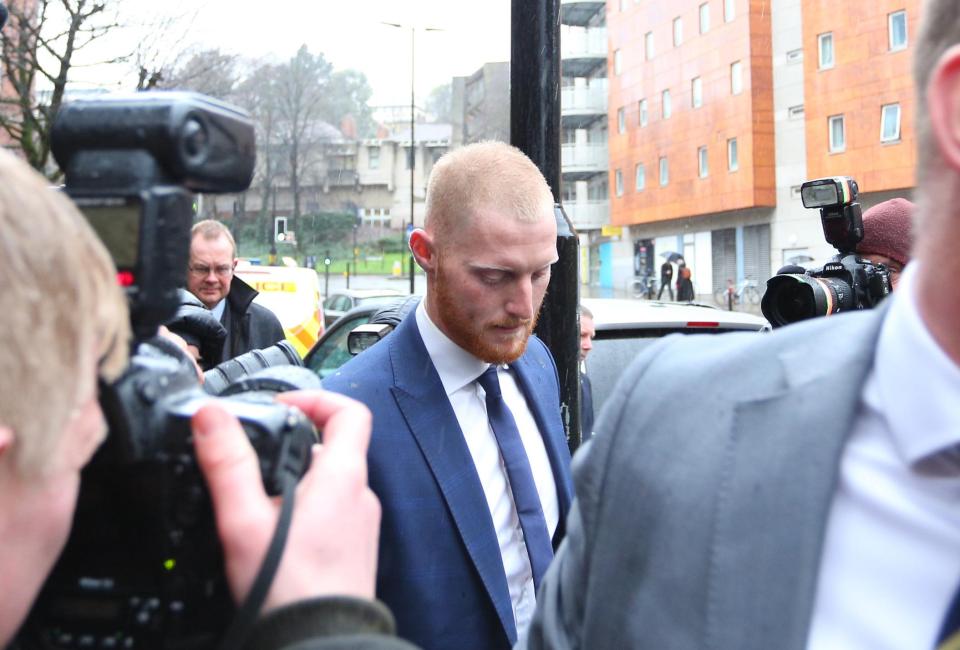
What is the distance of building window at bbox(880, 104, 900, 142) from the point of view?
96.6 ft

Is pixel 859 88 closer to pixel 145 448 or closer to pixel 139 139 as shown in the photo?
pixel 139 139

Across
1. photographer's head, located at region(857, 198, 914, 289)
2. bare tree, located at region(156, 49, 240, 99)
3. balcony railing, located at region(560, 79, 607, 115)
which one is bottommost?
photographer's head, located at region(857, 198, 914, 289)

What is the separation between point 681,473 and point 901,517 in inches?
11.5

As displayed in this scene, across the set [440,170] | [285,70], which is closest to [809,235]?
[285,70]

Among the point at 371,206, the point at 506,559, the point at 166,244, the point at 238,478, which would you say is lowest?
the point at 506,559

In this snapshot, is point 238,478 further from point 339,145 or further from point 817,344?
point 339,145

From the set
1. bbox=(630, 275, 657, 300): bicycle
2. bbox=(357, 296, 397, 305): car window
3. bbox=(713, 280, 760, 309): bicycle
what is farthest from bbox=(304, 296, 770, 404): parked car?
bbox=(630, 275, 657, 300): bicycle

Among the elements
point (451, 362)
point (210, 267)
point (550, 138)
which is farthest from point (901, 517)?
point (210, 267)

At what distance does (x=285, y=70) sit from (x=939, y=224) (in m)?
34.1

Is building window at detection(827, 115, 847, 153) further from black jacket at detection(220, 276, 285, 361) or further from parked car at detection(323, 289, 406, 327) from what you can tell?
black jacket at detection(220, 276, 285, 361)

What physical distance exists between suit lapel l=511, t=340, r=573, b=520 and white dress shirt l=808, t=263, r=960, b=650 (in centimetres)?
143

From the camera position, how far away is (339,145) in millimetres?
52969

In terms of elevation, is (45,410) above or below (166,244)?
below

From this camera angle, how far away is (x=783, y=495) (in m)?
1.31
